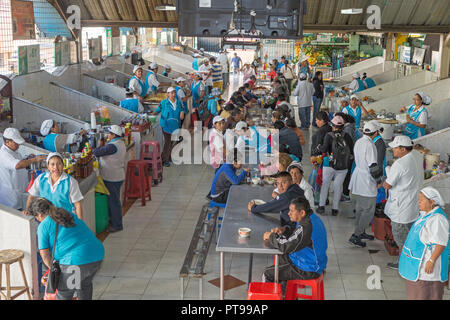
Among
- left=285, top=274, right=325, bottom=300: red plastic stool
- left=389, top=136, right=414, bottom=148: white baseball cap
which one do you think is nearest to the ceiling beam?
left=389, top=136, right=414, bottom=148: white baseball cap

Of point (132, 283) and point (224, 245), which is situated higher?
point (224, 245)

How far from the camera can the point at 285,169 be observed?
268 inches

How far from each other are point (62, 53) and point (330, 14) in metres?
5.97

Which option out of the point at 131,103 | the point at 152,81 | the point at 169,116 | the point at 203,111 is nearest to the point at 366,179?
the point at 169,116

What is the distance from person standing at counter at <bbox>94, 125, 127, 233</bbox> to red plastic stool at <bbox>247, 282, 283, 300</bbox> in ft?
11.1

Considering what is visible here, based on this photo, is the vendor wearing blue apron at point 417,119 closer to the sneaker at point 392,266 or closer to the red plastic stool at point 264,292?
the sneaker at point 392,266

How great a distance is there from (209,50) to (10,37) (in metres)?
20.7

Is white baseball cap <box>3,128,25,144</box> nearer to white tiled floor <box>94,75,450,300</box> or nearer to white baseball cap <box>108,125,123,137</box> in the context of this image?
white baseball cap <box>108,125,123,137</box>

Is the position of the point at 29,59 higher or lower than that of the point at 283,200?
higher

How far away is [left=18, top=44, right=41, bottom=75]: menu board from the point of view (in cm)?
939

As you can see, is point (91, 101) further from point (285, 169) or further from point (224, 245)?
point (224, 245)

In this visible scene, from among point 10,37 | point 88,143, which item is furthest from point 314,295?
point 10,37

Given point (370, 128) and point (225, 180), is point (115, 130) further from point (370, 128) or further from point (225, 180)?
point (370, 128)

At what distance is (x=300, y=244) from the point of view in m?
5.00
